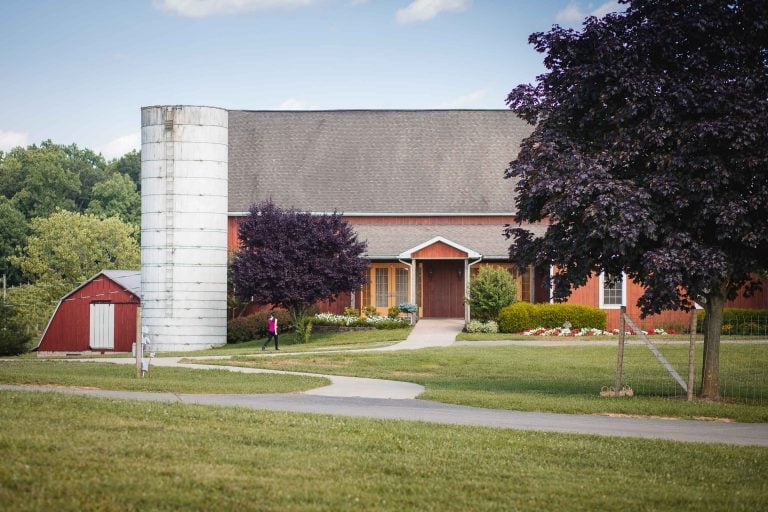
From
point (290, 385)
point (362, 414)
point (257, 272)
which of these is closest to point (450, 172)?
point (257, 272)

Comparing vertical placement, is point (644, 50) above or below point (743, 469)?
above

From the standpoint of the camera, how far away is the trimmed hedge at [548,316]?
38.4 m

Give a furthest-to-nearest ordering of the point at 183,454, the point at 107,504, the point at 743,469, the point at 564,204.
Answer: the point at 564,204 < the point at 743,469 < the point at 183,454 < the point at 107,504

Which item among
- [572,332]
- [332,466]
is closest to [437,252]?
[572,332]

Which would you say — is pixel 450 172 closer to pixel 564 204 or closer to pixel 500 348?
pixel 500 348

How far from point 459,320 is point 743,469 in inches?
1232

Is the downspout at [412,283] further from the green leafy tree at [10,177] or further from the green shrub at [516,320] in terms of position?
the green leafy tree at [10,177]

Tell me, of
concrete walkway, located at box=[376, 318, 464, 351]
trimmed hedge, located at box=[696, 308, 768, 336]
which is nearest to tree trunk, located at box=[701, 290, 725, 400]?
concrete walkway, located at box=[376, 318, 464, 351]

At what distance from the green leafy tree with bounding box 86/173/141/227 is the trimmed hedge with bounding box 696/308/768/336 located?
195ft

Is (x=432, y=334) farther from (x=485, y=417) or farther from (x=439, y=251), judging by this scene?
(x=485, y=417)

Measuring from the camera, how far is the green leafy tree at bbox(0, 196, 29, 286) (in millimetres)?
77688

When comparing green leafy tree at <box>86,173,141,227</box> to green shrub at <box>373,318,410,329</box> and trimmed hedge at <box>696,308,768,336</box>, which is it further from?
trimmed hedge at <box>696,308,768,336</box>

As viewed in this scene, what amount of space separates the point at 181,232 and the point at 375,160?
42.1 ft

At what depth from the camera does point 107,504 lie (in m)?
8.97
